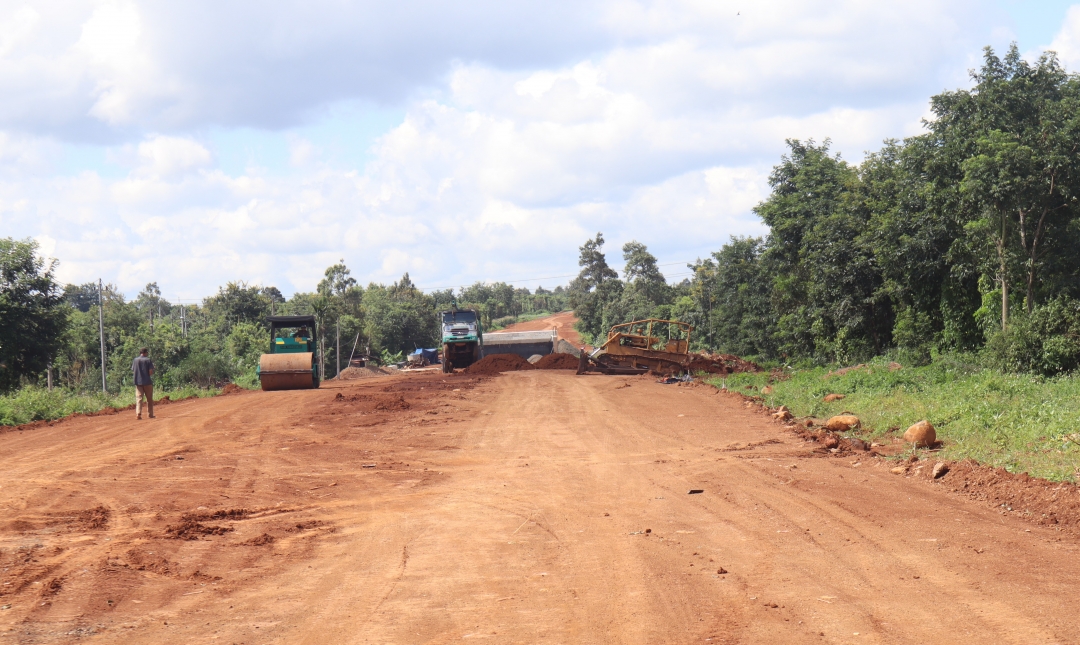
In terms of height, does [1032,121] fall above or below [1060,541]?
above

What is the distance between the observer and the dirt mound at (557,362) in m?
40.7

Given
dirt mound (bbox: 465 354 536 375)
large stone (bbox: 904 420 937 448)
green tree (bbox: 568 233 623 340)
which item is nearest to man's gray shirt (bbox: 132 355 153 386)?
large stone (bbox: 904 420 937 448)

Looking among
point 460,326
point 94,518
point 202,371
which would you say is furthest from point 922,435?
point 202,371

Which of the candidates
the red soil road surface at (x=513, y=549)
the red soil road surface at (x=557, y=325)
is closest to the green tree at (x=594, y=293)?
the red soil road surface at (x=557, y=325)

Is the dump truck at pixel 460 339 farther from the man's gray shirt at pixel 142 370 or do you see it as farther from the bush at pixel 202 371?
the man's gray shirt at pixel 142 370

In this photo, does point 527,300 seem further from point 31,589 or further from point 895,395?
point 31,589

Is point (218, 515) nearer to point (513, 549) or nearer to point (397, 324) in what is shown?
point (513, 549)

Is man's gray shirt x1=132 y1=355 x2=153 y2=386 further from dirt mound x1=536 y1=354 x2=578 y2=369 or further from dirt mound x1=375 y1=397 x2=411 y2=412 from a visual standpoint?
dirt mound x1=536 y1=354 x2=578 y2=369

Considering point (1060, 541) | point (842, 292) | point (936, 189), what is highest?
point (936, 189)

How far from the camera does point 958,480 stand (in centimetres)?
1033

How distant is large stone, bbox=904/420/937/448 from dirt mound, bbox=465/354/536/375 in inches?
1002

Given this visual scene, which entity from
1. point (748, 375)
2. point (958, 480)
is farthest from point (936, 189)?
point (958, 480)

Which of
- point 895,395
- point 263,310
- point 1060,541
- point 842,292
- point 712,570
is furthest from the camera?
point 263,310

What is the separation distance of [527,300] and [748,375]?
124 meters
